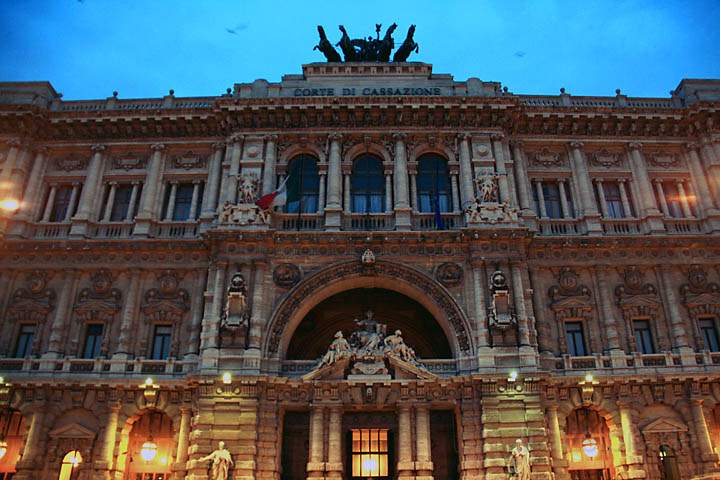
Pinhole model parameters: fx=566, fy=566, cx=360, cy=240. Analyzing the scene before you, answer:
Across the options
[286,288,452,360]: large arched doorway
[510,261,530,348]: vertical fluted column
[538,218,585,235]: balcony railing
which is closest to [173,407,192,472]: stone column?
[286,288,452,360]: large arched doorway

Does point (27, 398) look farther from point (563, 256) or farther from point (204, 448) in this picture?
point (563, 256)

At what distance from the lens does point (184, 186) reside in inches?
1190

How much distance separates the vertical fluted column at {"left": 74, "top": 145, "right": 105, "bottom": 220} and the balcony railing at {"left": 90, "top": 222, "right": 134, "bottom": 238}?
2.20ft

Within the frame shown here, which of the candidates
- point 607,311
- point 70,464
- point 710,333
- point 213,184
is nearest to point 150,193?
point 213,184

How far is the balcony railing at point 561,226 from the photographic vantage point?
92.7ft

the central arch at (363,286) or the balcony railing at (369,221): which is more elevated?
the balcony railing at (369,221)

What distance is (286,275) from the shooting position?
26.3 m

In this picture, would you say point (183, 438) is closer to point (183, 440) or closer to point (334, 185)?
point (183, 440)

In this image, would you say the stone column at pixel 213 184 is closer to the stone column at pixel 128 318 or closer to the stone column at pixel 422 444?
the stone column at pixel 128 318

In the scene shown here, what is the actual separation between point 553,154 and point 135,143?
2265cm

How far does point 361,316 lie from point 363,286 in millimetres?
2206

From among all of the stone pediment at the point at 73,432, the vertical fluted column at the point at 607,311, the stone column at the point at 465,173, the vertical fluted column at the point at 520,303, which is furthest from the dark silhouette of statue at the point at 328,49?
the stone pediment at the point at 73,432

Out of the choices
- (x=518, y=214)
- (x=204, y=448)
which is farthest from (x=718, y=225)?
(x=204, y=448)

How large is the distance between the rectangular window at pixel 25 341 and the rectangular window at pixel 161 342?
559cm
